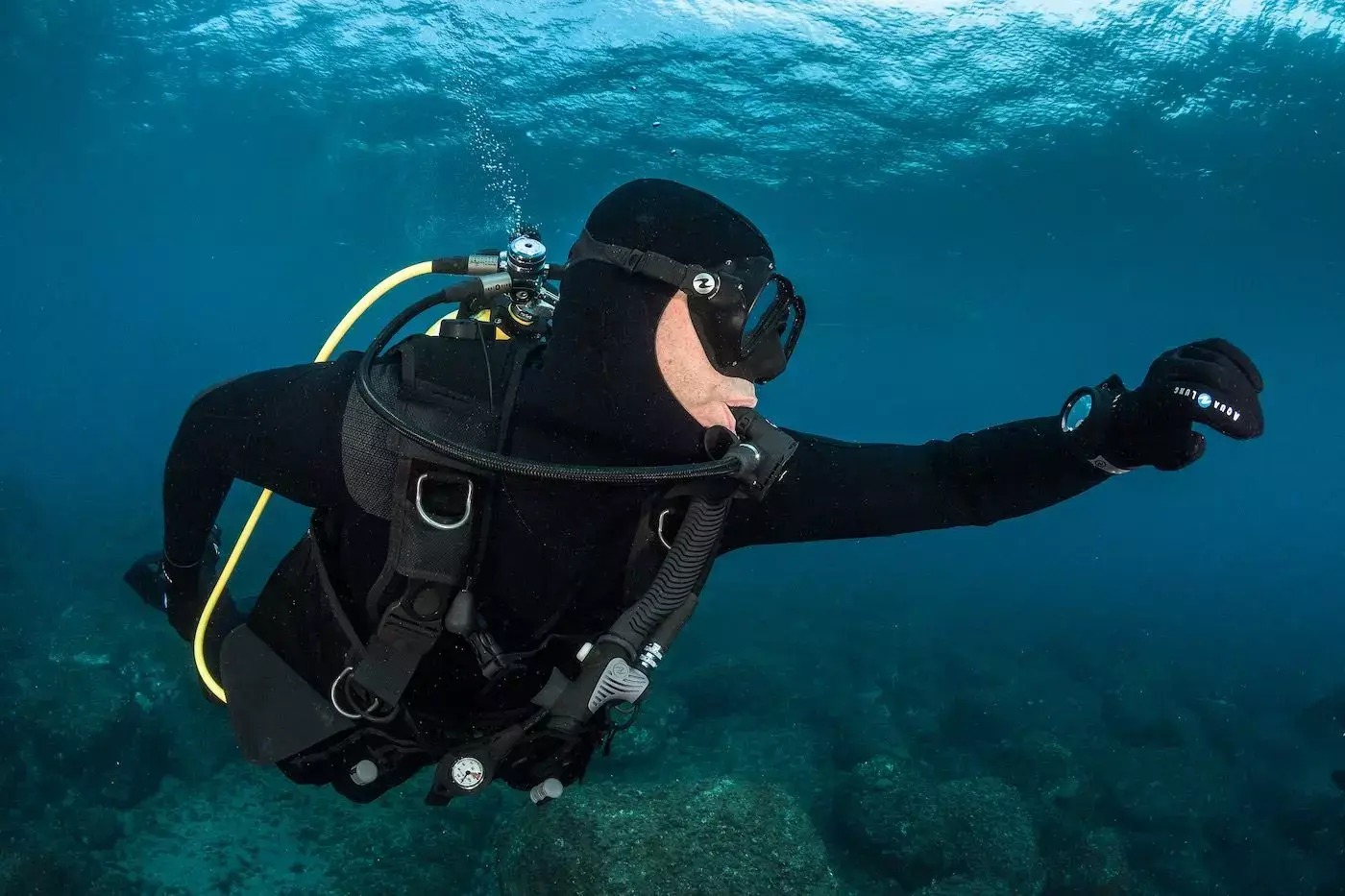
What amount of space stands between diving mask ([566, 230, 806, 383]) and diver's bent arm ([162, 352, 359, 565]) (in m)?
0.85

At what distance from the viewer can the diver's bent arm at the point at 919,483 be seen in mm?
2316

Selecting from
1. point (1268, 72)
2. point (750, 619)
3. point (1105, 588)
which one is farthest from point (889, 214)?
point (1105, 588)

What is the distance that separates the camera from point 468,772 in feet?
8.48

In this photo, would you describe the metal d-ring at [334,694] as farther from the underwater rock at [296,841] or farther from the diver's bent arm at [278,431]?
the underwater rock at [296,841]

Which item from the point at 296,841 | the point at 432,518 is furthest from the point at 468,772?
the point at 296,841

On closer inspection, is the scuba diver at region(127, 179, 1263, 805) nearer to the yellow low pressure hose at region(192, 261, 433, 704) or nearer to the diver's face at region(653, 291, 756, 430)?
the diver's face at region(653, 291, 756, 430)

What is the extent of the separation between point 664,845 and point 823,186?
20.9 m

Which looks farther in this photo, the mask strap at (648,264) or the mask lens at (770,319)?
the mask lens at (770,319)

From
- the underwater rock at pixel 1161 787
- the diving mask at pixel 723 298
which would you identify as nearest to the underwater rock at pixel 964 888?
the underwater rock at pixel 1161 787

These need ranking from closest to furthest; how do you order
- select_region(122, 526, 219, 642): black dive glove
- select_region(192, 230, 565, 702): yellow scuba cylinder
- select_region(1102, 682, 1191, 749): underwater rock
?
1. select_region(192, 230, 565, 702): yellow scuba cylinder
2. select_region(122, 526, 219, 642): black dive glove
3. select_region(1102, 682, 1191, 749): underwater rock

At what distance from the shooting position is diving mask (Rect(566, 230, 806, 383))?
2172 millimetres

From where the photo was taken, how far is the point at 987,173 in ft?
70.9

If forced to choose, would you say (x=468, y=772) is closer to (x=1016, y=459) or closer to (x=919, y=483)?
(x=919, y=483)

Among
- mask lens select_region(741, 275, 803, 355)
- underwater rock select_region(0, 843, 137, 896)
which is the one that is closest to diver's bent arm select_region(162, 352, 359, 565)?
mask lens select_region(741, 275, 803, 355)
